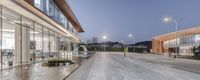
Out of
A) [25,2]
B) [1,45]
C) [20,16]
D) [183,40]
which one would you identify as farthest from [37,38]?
[183,40]

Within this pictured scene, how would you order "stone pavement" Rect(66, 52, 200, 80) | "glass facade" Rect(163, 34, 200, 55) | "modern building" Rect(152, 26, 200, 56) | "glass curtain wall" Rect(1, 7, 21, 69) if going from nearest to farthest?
1. "stone pavement" Rect(66, 52, 200, 80)
2. "glass curtain wall" Rect(1, 7, 21, 69)
3. "modern building" Rect(152, 26, 200, 56)
4. "glass facade" Rect(163, 34, 200, 55)

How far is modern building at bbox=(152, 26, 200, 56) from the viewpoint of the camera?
85.7 m

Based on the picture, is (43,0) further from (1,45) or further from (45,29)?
(1,45)

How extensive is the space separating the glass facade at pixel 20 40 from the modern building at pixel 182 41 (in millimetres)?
34576

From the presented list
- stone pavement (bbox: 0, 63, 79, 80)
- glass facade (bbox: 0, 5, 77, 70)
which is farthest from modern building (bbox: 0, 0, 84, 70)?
stone pavement (bbox: 0, 63, 79, 80)

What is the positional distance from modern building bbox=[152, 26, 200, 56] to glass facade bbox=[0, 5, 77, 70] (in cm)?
3458

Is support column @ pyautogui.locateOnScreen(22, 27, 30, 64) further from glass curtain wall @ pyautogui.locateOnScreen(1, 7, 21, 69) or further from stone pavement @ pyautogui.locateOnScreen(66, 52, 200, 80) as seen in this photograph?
stone pavement @ pyautogui.locateOnScreen(66, 52, 200, 80)

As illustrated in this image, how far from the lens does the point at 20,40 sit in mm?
30062

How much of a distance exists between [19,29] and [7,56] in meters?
3.30

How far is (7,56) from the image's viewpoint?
26922 millimetres

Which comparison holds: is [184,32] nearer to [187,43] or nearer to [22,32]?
[187,43]

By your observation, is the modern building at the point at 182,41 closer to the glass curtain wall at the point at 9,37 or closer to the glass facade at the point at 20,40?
the glass facade at the point at 20,40

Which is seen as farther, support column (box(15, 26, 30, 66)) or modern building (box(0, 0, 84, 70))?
support column (box(15, 26, 30, 66))

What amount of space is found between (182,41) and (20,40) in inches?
3012
